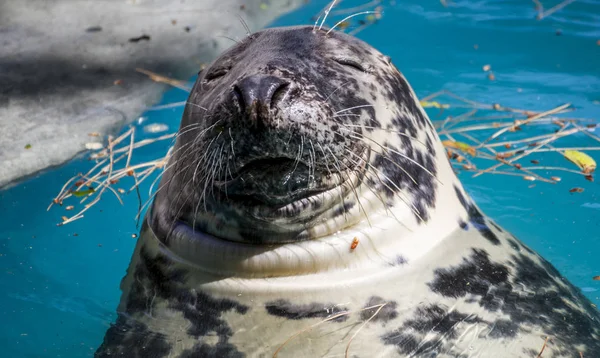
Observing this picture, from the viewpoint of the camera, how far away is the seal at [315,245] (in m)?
2.50

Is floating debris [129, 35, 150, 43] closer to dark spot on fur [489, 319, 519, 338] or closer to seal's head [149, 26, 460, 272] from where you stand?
seal's head [149, 26, 460, 272]

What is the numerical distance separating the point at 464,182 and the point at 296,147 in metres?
3.14

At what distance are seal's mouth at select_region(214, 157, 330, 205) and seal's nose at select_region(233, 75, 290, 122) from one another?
0.65 feet

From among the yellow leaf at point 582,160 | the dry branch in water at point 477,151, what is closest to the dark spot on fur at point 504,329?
the dry branch in water at point 477,151

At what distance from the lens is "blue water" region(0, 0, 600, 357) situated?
382 centimetres

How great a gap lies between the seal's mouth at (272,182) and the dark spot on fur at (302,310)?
1.29 ft

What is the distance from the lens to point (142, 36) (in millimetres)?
7156

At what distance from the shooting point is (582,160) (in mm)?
5203

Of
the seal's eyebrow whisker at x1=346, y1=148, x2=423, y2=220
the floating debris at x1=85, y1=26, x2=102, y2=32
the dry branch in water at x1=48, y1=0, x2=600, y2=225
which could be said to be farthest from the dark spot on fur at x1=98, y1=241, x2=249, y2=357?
the floating debris at x1=85, y1=26, x2=102, y2=32

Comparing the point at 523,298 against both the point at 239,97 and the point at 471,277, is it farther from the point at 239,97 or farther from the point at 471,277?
the point at 239,97

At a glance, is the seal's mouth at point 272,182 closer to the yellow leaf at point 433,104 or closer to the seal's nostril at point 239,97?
the seal's nostril at point 239,97

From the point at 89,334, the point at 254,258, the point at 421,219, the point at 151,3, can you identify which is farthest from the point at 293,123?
the point at 151,3

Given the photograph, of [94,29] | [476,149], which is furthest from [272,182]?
[94,29]

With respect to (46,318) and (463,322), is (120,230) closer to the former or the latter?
(46,318)
